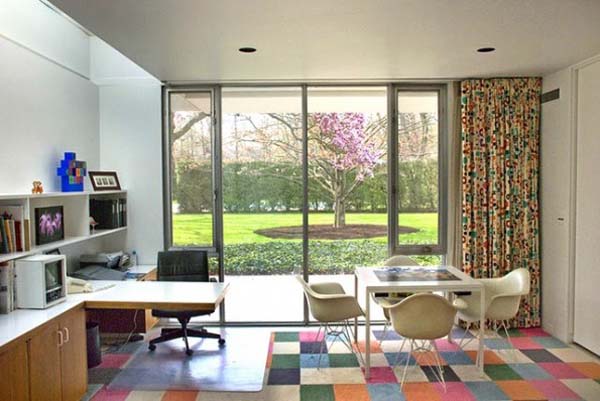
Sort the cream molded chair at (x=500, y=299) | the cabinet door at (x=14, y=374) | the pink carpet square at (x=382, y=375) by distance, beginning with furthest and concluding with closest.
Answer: the cream molded chair at (x=500, y=299)
the pink carpet square at (x=382, y=375)
the cabinet door at (x=14, y=374)

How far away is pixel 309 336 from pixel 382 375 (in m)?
1.16

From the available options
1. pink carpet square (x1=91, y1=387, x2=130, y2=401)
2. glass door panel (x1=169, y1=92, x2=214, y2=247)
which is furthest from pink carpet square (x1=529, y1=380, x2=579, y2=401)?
glass door panel (x1=169, y1=92, x2=214, y2=247)

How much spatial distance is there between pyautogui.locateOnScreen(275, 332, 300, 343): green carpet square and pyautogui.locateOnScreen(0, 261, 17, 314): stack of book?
247 centimetres

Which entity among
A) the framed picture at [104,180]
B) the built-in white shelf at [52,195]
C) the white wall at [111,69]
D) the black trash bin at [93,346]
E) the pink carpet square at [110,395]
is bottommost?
the pink carpet square at [110,395]

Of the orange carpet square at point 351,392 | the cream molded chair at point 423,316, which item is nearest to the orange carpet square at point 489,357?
the cream molded chair at point 423,316

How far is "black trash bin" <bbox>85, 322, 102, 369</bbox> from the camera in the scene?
13.8ft

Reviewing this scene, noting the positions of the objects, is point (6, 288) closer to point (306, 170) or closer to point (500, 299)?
point (306, 170)

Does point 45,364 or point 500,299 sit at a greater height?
point 500,299

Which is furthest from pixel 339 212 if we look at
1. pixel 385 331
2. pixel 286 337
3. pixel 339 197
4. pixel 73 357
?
pixel 73 357

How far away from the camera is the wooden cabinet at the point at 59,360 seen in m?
2.95

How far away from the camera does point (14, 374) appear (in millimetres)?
2721

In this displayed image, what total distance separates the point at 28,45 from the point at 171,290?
2.39 meters

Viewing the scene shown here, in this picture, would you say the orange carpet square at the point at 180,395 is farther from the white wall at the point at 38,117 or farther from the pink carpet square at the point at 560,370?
the pink carpet square at the point at 560,370

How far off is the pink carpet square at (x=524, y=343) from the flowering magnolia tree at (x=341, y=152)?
2.12 metres
